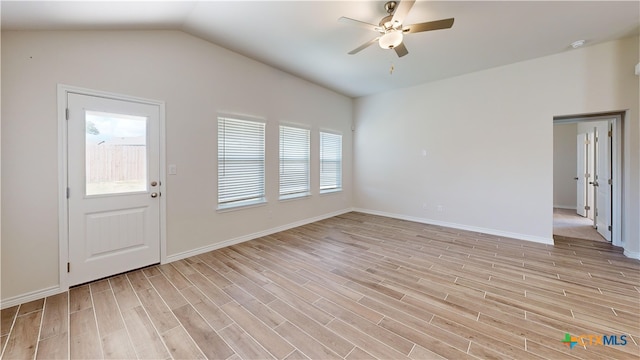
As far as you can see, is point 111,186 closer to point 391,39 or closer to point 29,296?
point 29,296

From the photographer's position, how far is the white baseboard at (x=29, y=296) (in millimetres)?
2201

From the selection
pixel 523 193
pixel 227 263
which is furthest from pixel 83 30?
pixel 523 193

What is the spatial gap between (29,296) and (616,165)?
7.62 meters

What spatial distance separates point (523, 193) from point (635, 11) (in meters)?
2.60

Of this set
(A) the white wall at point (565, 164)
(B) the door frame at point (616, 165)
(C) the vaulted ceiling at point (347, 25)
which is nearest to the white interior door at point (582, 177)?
(A) the white wall at point (565, 164)

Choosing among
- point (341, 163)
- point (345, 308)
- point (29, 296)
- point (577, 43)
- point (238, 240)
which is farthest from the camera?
point (341, 163)

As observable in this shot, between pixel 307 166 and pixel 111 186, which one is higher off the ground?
pixel 307 166

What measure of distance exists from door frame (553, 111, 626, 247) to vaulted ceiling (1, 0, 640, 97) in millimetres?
1107

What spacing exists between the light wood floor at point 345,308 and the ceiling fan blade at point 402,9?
9.07 feet

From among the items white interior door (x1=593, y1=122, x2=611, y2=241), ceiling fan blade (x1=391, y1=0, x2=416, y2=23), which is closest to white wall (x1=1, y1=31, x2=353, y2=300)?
ceiling fan blade (x1=391, y1=0, x2=416, y2=23)

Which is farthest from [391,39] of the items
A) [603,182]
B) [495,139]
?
[603,182]

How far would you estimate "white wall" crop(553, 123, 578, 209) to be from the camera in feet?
21.6

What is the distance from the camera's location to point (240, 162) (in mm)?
4023

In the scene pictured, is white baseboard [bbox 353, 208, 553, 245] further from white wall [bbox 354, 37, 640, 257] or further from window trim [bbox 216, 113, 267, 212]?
window trim [bbox 216, 113, 267, 212]
